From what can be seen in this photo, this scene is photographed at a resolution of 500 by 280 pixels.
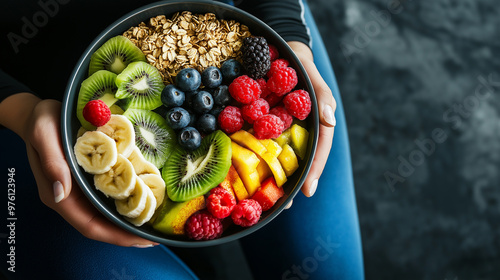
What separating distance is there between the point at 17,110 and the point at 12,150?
0.51ft

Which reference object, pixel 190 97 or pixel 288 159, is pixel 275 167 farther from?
pixel 190 97

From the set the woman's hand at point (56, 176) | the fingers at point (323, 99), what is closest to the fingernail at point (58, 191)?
the woman's hand at point (56, 176)

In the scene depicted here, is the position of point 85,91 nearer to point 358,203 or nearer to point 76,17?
point 76,17

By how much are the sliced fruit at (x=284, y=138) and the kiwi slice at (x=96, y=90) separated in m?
0.35

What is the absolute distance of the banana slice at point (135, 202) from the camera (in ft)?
2.45

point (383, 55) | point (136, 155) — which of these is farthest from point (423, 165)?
point (136, 155)

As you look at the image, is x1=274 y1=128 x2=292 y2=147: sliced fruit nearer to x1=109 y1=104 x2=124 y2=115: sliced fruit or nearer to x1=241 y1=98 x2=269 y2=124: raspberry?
x1=241 y1=98 x2=269 y2=124: raspberry

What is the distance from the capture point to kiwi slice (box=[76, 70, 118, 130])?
2.60 ft

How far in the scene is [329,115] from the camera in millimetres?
857

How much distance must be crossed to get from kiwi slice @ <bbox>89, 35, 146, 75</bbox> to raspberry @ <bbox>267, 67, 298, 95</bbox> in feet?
0.91

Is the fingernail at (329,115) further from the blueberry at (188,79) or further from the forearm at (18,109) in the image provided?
the forearm at (18,109)

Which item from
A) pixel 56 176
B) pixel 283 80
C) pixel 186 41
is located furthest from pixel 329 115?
pixel 56 176

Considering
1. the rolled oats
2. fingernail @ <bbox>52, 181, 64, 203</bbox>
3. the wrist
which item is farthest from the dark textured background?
fingernail @ <bbox>52, 181, 64, 203</bbox>

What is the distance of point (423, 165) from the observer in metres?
1.63
